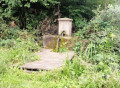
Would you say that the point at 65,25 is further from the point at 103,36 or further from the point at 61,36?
the point at 103,36

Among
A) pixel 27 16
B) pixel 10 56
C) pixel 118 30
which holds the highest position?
pixel 27 16

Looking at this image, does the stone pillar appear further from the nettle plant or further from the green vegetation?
the nettle plant

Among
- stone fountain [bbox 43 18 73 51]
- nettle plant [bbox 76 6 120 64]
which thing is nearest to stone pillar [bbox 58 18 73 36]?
stone fountain [bbox 43 18 73 51]

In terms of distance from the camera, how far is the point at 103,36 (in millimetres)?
4289

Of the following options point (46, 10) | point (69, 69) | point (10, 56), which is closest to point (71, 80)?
point (69, 69)

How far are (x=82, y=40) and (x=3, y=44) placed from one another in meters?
2.78

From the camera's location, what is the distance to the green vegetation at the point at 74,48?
7.44 ft

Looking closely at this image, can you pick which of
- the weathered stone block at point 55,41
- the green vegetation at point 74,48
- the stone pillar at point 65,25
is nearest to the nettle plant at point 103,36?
the green vegetation at point 74,48

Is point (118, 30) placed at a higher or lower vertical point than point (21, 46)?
higher

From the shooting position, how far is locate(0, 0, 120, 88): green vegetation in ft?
7.44

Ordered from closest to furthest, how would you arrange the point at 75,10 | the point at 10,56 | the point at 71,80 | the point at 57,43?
1. the point at 71,80
2. the point at 10,56
3. the point at 57,43
4. the point at 75,10

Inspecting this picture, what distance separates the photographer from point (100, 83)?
2.14 metres

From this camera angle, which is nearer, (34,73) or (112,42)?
(34,73)

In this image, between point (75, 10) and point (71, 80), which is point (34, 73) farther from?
point (75, 10)
